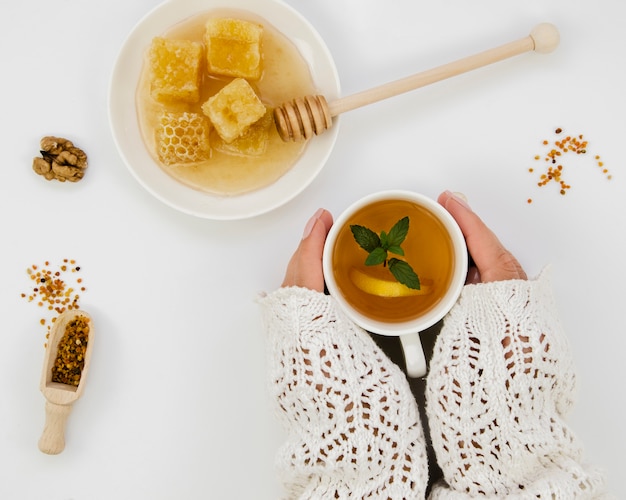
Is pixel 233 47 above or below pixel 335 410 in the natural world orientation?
above

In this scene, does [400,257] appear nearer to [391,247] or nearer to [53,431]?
[391,247]

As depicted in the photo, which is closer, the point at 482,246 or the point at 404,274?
the point at 404,274

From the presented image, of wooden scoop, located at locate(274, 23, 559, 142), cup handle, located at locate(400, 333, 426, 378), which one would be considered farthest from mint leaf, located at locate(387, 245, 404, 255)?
wooden scoop, located at locate(274, 23, 559, 142)

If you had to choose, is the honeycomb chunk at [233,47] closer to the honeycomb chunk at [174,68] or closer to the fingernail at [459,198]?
the honeycomb chunk at [174,68]

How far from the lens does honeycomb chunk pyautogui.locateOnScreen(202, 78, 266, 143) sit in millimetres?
1076

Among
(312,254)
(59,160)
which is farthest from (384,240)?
(59,160)

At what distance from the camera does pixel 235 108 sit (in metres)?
1.08

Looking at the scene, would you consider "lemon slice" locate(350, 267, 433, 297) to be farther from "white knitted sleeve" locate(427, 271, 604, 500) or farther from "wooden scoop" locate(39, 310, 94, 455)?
"wooden scoop" locate(39, 310, 94, 455)

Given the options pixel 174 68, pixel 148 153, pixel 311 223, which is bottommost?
pixel 311 223

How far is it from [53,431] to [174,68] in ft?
2.20

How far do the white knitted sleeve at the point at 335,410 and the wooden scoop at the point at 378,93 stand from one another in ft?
0.92

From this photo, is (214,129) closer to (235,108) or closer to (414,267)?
(235,108)

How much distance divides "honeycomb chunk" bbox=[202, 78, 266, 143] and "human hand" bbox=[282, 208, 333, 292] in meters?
0.20

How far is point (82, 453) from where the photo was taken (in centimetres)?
117
